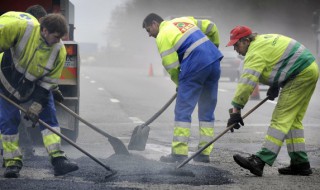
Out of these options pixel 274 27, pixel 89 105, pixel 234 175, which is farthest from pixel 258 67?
pixel 274 27

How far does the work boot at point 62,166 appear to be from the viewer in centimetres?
728

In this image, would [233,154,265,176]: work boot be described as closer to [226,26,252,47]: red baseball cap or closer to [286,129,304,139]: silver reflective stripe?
[286,129,304,139]: silver reflective stripe

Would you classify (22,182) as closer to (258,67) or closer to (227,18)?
(258,67)

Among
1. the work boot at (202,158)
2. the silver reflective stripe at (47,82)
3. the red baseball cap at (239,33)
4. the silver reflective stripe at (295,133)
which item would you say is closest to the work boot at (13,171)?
the silver reflective stripe at (47,82)

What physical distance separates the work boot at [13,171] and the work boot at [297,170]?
7.84 ft

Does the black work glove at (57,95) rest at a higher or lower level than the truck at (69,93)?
higher

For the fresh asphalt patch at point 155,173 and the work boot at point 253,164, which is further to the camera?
the work boot at point 253,164

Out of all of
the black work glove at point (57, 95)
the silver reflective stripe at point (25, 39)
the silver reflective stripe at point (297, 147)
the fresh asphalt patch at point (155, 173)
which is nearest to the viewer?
the fresh asphalt patch at point (155, 173)

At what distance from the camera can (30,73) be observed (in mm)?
7414

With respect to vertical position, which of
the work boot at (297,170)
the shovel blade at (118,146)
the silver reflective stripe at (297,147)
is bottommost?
the shovel blade at (118,146)

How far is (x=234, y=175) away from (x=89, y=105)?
10.3 metres

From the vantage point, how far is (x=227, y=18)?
63.3m

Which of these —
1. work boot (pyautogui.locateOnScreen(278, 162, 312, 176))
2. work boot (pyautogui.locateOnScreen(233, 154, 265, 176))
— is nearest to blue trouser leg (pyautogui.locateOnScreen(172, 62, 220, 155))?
work boot (pyautogui.locateOnScreen(233, 154, 265, 176))

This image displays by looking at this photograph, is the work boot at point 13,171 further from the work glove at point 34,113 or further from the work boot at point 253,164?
the work boot at point 253,164
